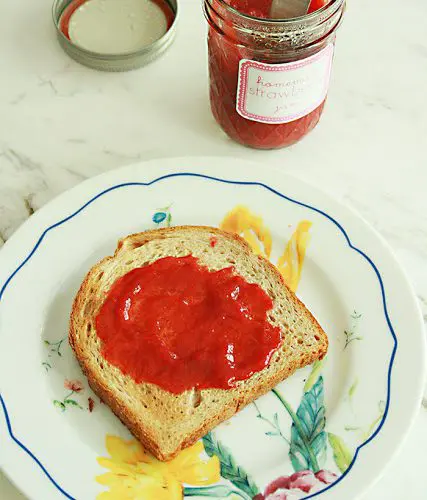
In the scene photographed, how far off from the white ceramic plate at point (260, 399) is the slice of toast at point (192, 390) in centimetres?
6

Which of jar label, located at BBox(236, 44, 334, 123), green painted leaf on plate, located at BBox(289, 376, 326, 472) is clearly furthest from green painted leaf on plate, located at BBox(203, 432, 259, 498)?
jar label, located at BBox(236, 44, 334, 123)

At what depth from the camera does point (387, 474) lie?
7.24 ft

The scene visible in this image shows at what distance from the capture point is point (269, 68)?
234 centimetres

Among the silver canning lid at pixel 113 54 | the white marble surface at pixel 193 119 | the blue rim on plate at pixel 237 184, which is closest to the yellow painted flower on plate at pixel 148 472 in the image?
the blue rim on plate at pixel 237 184

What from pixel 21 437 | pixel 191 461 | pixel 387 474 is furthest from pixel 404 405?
pixel 21 437

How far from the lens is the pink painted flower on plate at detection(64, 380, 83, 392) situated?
2217 mm

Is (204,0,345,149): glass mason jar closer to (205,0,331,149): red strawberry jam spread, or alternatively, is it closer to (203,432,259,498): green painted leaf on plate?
(205,0,331,149): red strawberry jam spread

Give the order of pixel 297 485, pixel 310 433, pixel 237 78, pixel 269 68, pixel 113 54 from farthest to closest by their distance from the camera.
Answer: pixel 113 54, pixel 237 78, pixel 269 68, pixel 310 433, pixel 297 485

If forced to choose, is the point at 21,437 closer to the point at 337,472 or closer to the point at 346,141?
the point at 337,472

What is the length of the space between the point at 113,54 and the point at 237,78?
2.15 ft

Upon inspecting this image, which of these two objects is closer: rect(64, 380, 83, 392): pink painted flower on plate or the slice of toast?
the slice of toast

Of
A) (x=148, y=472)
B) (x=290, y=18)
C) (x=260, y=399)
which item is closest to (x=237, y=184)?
(x=290, y=18)

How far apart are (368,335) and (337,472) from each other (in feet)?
1.41

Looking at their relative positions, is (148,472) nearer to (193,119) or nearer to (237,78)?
(237,78)
